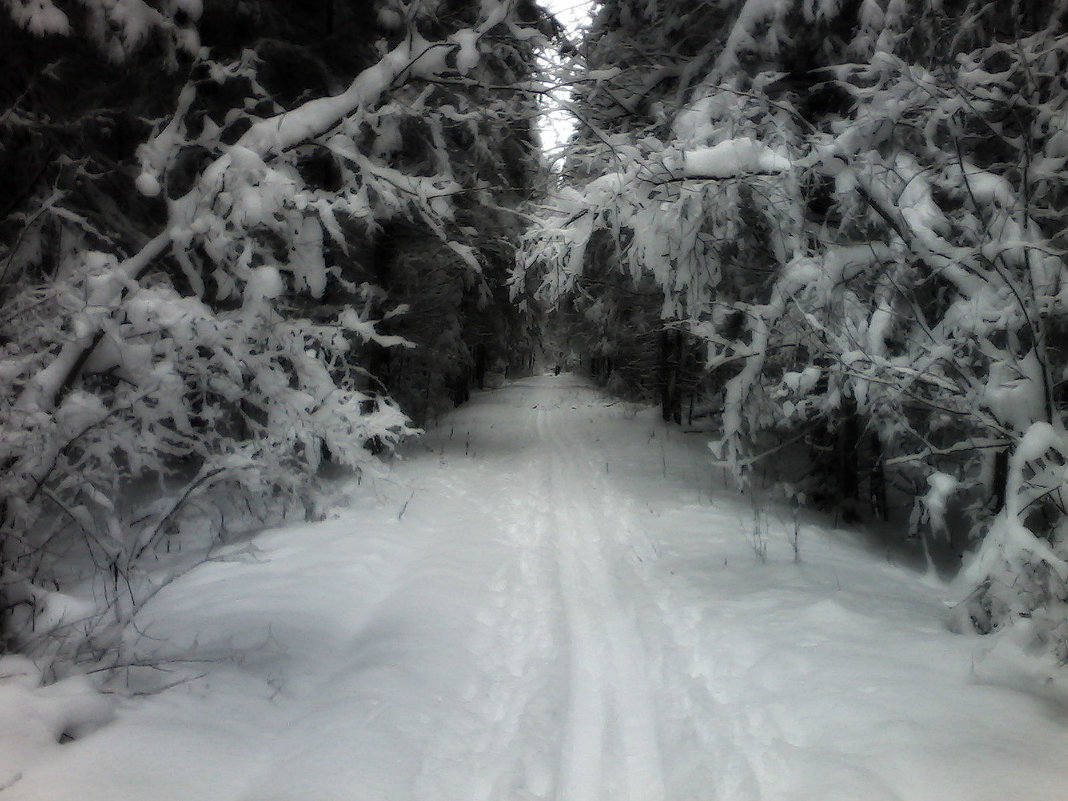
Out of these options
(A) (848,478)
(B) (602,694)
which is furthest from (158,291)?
(A) (848,478)

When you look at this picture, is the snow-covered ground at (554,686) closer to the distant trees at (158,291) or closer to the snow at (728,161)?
the distant trees at (158,291)

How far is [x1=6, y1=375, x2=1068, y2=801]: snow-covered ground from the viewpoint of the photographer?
3.06 metres

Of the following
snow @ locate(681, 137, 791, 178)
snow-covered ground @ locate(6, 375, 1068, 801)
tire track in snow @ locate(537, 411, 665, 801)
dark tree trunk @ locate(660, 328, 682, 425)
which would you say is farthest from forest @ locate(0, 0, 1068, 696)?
dark tree trunk @ locate(660, 328, 682, 425)

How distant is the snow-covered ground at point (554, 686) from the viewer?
3.06 metres

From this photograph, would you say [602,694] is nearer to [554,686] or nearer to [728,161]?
[554,686]

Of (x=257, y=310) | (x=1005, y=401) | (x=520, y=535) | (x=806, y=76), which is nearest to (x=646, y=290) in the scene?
(x=806, y=76)

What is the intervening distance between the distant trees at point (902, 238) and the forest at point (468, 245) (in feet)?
0.11

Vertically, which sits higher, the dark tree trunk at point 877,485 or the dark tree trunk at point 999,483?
the dark tree trunk at point 999,483

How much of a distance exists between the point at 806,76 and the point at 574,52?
501cm

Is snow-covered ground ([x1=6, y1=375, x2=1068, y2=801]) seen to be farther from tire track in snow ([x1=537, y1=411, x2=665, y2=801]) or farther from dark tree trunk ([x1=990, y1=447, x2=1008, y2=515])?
dark tree trunk ([x1=990, y1=447, x2=1008, y2=515])

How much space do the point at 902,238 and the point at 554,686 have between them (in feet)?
13.2

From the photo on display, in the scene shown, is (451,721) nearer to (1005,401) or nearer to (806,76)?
(1005,401)

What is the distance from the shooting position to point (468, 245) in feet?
19.5

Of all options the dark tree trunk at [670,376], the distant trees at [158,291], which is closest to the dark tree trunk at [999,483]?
the distant trees at [158,291]
